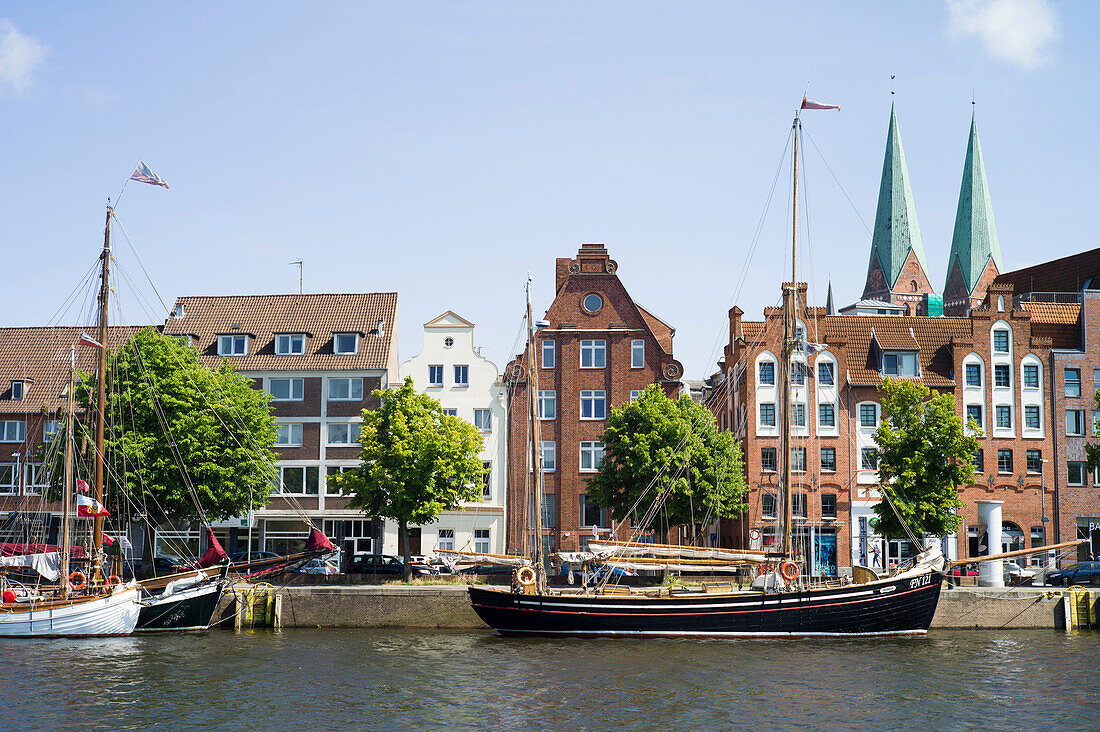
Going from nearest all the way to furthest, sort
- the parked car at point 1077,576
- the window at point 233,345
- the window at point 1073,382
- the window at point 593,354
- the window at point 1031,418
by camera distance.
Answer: the parked car at point 1077,576, the window at point 1031,418, the window at point 1073,382, the window at point 233,345, the window at point 593,354

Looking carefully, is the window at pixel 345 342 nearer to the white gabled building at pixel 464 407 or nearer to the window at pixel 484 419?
the white gabled building at pixel 464 407

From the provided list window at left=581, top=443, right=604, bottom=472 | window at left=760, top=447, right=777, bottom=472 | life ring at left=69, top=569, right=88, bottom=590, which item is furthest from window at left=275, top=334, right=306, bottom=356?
window at left=760, top=447, right=777, bottom=472

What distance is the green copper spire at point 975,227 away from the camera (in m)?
162

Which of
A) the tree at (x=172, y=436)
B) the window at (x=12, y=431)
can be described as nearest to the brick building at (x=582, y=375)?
the tree at (x=172, y=436)

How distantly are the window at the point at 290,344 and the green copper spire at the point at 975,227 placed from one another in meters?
114

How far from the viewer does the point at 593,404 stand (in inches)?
3056

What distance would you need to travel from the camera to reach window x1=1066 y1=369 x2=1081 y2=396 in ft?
248

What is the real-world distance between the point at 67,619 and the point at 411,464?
59.4 feet

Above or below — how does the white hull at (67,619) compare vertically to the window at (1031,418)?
below

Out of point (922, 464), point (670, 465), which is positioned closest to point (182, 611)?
point (670, 465)

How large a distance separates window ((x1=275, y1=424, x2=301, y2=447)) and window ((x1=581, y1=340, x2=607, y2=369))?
1965cm

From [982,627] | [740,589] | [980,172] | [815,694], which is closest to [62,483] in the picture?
[740,589]

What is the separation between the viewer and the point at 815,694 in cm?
3625

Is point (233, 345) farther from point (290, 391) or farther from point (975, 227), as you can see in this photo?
point (975, 227)
